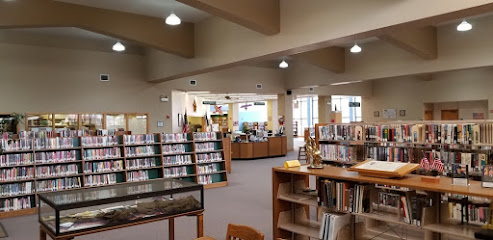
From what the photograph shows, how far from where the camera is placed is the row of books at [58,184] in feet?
24.9

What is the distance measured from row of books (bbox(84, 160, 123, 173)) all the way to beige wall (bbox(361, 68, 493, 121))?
13.6m

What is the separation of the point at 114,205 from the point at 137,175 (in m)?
5.16

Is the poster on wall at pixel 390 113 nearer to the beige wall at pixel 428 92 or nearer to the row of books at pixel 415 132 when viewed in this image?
the beige wall at pixel 428 92

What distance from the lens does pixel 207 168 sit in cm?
971

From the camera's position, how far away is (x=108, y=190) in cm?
409

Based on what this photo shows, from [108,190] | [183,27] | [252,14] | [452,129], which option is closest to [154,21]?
[183,27]

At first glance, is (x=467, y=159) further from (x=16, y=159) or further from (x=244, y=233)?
(x=16, y=159)

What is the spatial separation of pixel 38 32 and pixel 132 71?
121 inches

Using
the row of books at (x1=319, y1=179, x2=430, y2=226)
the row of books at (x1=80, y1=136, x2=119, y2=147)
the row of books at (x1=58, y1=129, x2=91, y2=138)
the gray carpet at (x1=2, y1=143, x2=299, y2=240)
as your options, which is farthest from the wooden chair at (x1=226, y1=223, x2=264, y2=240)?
the row of books at (x1=58, y1=129, x2=91, y2=138)

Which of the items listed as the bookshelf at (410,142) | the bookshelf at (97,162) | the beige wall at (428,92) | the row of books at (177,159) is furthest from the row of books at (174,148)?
the beige wall at (428,92)

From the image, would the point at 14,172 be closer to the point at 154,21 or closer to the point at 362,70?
the point at 154,21

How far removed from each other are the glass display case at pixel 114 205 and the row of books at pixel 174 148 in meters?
4.87

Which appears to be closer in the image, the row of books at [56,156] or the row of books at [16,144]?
the row of books at [16,144]

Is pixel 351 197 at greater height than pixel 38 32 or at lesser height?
lesser
